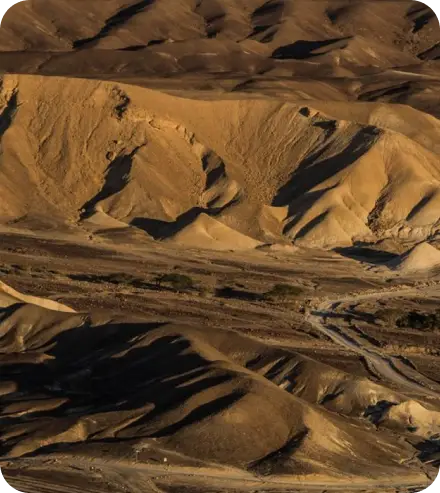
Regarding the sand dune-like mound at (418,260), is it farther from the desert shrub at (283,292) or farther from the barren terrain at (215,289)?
the desert shrub at (283,292)

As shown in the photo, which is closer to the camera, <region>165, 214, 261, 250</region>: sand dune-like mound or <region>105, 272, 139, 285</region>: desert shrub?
<region>105, 272, 139, 285</region>: desert shrub

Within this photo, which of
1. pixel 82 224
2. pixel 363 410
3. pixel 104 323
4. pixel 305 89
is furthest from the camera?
pixel 305 89

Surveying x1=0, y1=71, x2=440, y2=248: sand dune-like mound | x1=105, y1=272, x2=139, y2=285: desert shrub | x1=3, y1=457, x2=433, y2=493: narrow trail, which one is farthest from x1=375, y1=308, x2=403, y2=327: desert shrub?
x1=3, y1=457, x2=433, y2=493: narrow trail

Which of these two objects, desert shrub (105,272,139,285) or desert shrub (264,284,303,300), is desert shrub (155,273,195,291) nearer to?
desert shrub (105,272,139,285)

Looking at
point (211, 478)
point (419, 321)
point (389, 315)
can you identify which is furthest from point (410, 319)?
point (211, 478)

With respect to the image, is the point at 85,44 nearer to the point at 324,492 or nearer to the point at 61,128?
the point at 61,128

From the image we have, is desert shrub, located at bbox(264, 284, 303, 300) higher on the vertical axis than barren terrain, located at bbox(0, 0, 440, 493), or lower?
lower

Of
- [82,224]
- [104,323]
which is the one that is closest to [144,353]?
[104,323]
